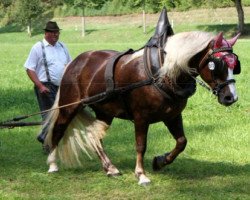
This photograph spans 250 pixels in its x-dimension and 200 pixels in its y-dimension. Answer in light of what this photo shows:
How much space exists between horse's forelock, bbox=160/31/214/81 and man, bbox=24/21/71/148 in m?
2.40

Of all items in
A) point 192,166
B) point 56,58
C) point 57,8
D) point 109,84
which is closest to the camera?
point 109,84

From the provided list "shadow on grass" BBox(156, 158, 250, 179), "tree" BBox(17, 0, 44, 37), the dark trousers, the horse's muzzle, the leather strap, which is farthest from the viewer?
"tree" BBox(17, 0, 44, 37)

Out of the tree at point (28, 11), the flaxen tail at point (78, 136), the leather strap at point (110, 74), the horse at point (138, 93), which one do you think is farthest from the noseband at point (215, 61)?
the tree at point (28, 11)

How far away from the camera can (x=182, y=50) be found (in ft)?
21.0

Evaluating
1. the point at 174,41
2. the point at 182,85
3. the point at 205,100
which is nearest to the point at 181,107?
the point at 182,85

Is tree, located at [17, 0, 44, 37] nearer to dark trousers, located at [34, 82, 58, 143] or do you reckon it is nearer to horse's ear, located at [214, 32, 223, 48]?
dark trousers, located at [34, 82, 58, 143]

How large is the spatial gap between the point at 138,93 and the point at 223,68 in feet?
3.86

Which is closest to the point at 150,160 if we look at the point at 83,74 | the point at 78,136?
the point at 78,136

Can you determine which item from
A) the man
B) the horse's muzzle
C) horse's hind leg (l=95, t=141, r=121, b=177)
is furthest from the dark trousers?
the horse's muzzle

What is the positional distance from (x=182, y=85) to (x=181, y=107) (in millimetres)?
327

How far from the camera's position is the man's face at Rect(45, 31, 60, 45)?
845cm

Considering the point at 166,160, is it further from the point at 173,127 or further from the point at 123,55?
the point at 123,55

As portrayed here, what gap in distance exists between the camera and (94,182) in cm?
729

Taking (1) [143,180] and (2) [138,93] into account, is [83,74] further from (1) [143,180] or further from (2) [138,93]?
(1) [143,180]
